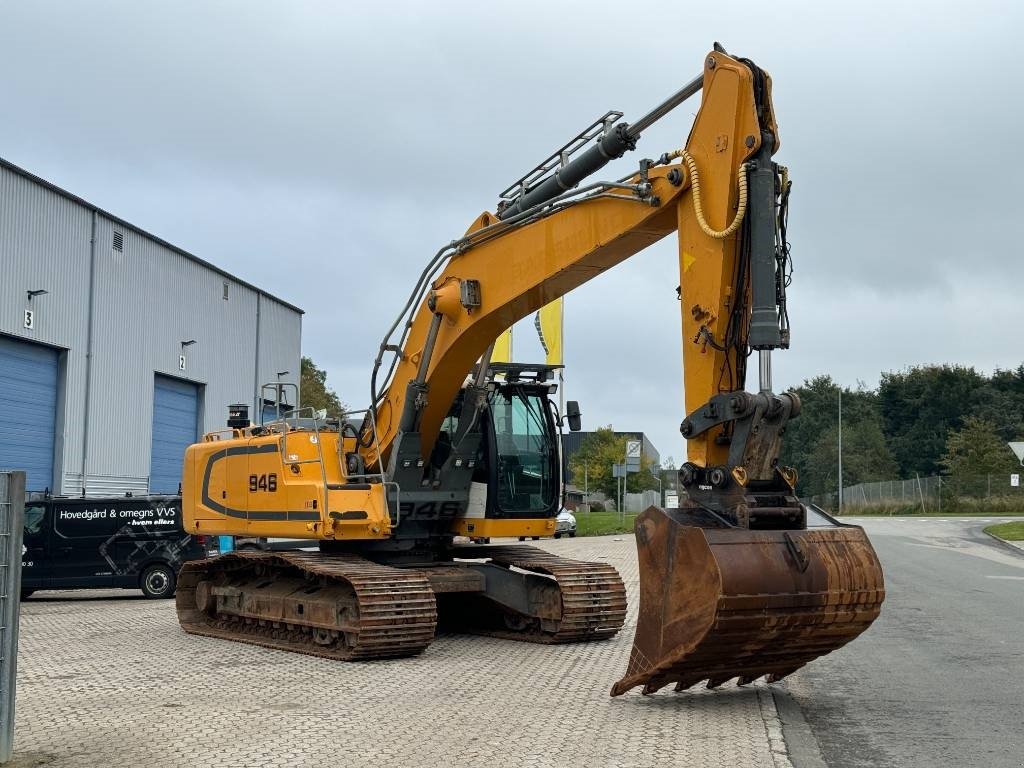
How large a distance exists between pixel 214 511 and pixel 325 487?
2499 mm

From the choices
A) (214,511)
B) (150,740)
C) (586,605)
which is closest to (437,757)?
(150,740)

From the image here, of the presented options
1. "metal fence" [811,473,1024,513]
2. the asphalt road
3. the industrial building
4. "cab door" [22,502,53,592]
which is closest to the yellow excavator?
the asphalt road

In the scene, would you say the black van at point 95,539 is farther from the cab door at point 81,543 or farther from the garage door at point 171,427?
the garage door at point 171,427

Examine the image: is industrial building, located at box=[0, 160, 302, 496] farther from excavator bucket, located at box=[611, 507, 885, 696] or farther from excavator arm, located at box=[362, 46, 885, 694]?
excavator bucket, located at box=[611, 507, 885, 696]

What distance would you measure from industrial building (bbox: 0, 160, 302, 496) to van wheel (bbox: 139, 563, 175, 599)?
363 cm

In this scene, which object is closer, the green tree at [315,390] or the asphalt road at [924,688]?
the asphalt road at [924,688]

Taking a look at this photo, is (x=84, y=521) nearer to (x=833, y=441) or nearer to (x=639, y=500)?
(x=639, y=500)

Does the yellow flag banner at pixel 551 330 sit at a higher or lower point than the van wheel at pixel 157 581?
higher

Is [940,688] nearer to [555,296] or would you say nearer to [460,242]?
[555,296]

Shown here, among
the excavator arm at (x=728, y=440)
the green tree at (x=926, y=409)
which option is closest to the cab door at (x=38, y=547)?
the excavator arm at (x=728, y=440)

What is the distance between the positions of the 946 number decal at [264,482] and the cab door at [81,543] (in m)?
6.79

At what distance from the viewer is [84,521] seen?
62.2ft

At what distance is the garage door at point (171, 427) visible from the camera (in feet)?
106

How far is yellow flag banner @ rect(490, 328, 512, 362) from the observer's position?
13.2 meters
